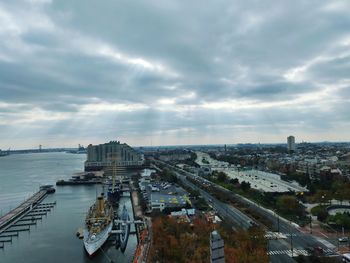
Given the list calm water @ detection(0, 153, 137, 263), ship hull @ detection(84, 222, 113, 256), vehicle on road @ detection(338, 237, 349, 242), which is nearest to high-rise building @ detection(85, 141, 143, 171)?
calm water @ detection(0, 153, 137, 263)

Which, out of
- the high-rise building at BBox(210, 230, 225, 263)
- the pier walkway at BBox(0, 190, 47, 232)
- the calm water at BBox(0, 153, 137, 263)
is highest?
the high-rise building at BBox(210, 230, 225, 263)

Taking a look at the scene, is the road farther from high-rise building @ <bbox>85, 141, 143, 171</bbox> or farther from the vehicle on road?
high-rise building @ <bbox>85, 141, 143, 171</bbox>

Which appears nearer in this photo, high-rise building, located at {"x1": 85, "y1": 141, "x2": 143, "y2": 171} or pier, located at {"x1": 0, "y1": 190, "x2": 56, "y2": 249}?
pier, located at {"x1": 0, "y1": 190, "x2": 56, "y2": 249}

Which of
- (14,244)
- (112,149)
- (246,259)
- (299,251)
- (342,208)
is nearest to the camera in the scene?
(246,259)

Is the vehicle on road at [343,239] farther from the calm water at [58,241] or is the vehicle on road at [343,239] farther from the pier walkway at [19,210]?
the pier walkway at [19,210]

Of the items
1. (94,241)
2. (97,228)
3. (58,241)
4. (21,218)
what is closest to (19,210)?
(21,218)

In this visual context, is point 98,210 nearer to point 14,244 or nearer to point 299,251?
point 14,244

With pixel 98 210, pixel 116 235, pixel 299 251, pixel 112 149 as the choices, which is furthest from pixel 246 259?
pixel 112 149
